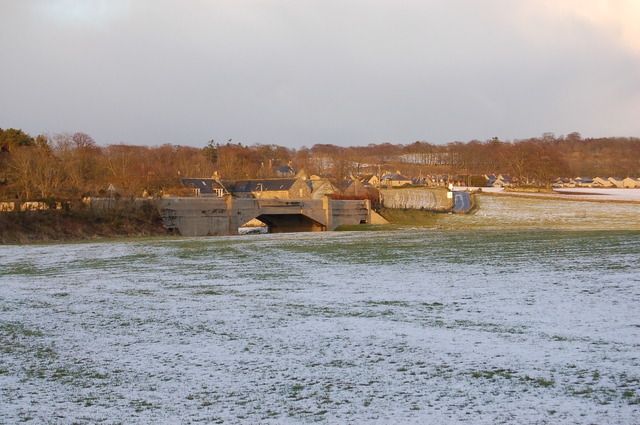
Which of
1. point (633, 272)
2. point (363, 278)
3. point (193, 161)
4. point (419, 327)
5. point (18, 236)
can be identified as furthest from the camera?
point (193, 161)

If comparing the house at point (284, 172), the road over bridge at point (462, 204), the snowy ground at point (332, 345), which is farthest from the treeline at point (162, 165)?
the snowy ground at point (332, 345)

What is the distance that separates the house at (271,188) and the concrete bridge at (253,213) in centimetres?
2669

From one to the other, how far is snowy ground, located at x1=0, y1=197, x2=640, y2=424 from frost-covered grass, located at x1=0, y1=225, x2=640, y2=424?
34 millimetres

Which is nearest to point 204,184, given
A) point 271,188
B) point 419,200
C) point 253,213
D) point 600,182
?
point 271,188

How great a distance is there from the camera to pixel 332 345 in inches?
382

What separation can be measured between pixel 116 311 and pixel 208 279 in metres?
4.84

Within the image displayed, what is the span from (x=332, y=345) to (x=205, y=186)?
295ft

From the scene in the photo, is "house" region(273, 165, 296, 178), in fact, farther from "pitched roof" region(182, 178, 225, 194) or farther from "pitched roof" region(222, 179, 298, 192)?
"pitched roof" region(182, 178, 225, 194)

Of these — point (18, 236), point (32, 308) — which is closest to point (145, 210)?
point (18, 236)

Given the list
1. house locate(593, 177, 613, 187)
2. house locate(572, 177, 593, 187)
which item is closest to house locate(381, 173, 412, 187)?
house locate(572, 177, 593, 187)

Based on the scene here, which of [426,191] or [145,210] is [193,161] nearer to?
[426,191]

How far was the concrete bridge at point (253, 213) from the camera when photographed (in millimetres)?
53812

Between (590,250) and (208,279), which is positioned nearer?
(208,279)

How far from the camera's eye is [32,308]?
44.8 ft
